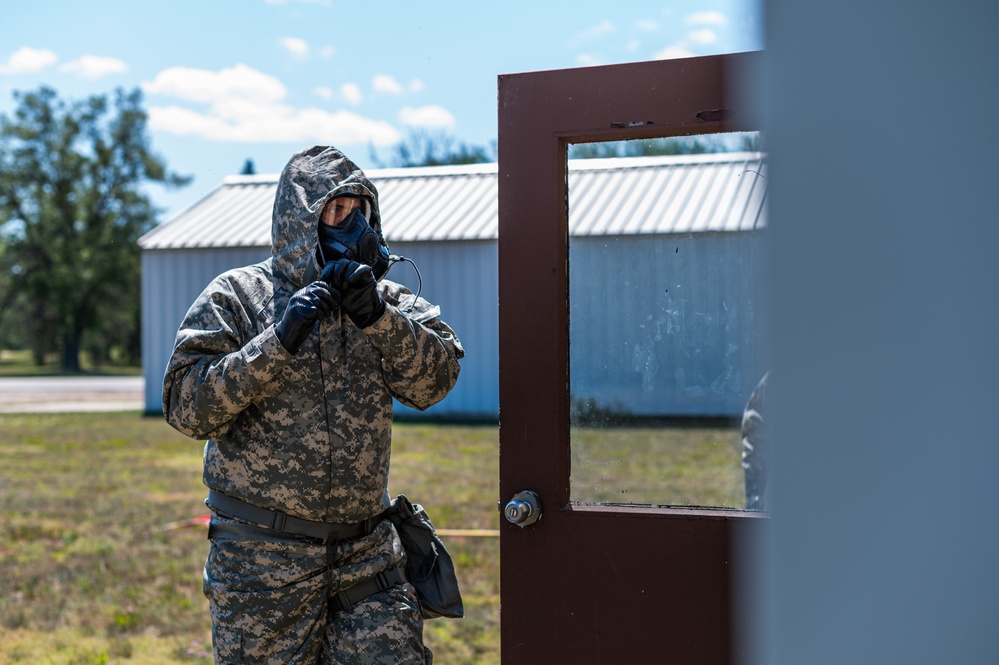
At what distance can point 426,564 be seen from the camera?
9.29 ft

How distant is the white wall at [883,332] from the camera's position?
724 mm

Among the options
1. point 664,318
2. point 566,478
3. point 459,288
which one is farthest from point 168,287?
point 664,318

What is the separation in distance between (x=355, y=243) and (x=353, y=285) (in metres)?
0.23

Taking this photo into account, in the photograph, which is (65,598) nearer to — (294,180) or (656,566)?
(294,180)

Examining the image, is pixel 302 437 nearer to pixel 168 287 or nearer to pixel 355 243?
pixel 355 243

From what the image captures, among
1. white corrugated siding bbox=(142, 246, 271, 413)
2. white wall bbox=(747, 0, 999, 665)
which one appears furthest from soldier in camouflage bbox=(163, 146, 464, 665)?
white corrugated siding bbox=(142, 246, 271, 413)

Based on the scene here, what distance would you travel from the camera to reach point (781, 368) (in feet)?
2.47

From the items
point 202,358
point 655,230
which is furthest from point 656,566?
point 202,358

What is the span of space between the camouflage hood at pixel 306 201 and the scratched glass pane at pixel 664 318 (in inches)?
25.0

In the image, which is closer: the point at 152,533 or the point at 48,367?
the point at 152,533

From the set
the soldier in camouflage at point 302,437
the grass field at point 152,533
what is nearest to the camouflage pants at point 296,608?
the soldier in camouflage at point 302,437

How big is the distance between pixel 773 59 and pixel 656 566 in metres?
1.92

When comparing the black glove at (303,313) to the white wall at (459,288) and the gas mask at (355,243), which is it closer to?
the gas mask at (355,243)

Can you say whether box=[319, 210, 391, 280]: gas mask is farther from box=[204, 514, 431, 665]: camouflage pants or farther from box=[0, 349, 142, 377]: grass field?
box=[0, 349, 142, 377]: grass field
